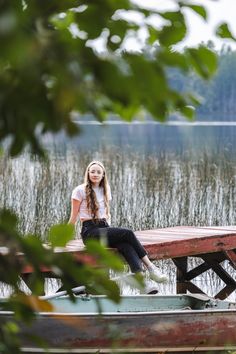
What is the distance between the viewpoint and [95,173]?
7.91 meters

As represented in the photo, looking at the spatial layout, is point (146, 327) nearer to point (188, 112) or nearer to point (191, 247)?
point (191, 247)

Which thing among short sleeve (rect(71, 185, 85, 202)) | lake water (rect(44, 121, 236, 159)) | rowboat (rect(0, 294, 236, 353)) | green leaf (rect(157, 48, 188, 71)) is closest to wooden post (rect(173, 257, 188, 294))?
lake water (rect(44, 121, 236, 159))

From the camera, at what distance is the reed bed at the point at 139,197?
12.7 metres

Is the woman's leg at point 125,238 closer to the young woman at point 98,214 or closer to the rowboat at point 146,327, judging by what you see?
the young woman at point 98,214

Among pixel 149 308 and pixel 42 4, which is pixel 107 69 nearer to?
pixel 42 4

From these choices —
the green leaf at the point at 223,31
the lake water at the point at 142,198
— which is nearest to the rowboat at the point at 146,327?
the lake water at the point at 142,198

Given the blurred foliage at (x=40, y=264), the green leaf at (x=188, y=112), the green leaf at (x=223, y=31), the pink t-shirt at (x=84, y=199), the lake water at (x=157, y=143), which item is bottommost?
the lake water at (x=157, y=143)

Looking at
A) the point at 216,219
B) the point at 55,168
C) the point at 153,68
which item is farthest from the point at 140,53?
the point at 55,168

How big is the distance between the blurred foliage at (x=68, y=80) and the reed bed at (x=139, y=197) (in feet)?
31.2

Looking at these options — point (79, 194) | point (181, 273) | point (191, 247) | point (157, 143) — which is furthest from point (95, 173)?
point (157, 143)

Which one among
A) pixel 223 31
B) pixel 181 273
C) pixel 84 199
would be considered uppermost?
pixel 223 31

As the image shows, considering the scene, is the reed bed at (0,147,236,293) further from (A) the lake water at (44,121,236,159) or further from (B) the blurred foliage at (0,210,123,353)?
(B) the blurred foliage at (0,210,123,353)

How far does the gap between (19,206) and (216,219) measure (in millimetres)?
2927

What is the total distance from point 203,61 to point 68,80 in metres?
0.34
